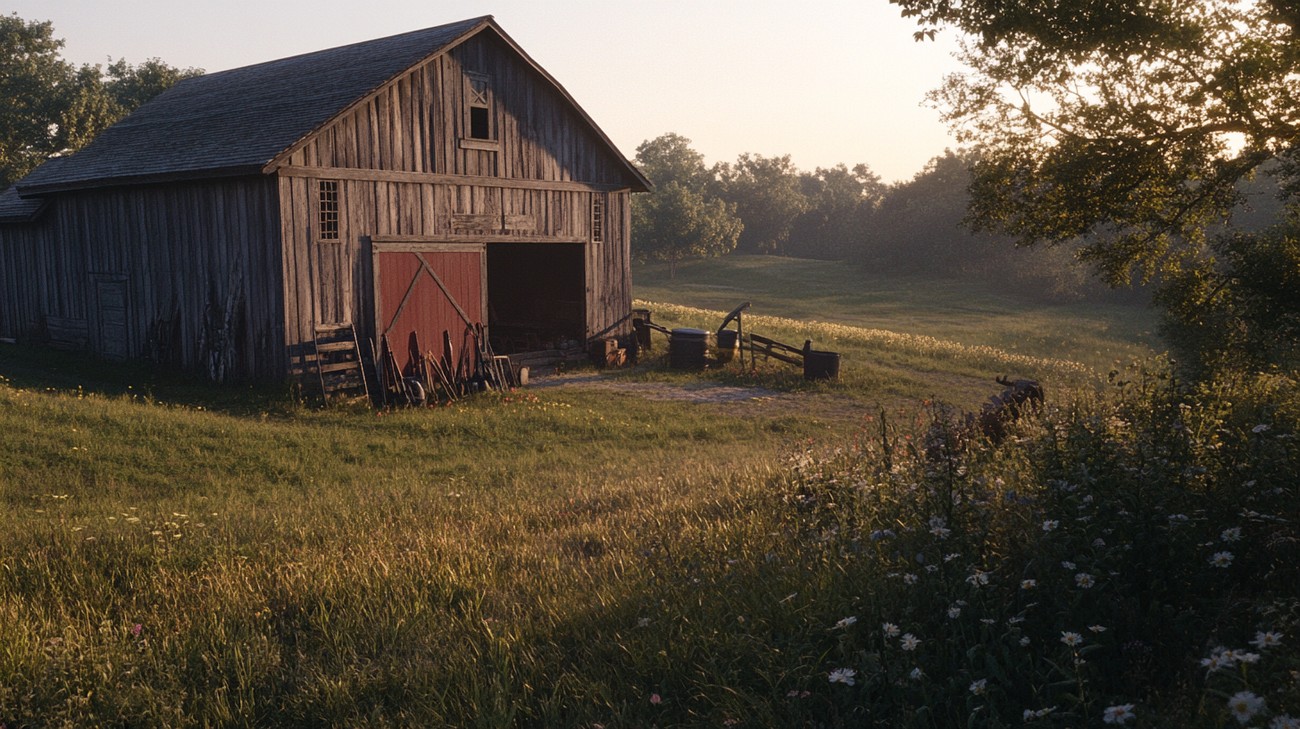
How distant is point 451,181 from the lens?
21609 millimetres

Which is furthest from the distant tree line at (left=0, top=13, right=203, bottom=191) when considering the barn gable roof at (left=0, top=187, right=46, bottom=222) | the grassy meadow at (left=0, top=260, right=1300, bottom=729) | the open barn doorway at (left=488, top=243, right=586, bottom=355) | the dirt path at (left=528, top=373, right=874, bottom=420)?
the grassy meadow at (left=0, top=260, right=1300, bottom=729)

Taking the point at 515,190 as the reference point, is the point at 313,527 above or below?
below

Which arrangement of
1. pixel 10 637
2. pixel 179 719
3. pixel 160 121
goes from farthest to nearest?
1. pixel 160 121
2. pixel 10 637
3. pixel 179 719

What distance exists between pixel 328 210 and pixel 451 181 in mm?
3172

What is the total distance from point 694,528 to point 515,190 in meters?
17.4

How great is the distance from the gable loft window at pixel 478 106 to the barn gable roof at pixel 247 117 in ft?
3.27

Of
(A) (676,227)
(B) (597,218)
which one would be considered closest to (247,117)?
(B) (597,218)

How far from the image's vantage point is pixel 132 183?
21094 mm

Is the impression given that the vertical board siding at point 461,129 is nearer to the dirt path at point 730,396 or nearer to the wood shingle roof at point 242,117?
the wood shingle roof at point 242,117

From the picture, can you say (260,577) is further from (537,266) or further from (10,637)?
(537,266)

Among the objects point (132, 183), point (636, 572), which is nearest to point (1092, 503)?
point (636, 572)

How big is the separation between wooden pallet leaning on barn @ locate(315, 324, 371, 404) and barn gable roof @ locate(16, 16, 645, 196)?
11.5 feet

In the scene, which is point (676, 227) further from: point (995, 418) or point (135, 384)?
point (995, 418)

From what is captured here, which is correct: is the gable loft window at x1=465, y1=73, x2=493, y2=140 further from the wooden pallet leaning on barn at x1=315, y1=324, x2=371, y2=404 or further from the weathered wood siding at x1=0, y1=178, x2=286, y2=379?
the wooden pallet leaning on barn at x1=315, y1=324, x2=371, y2=404
